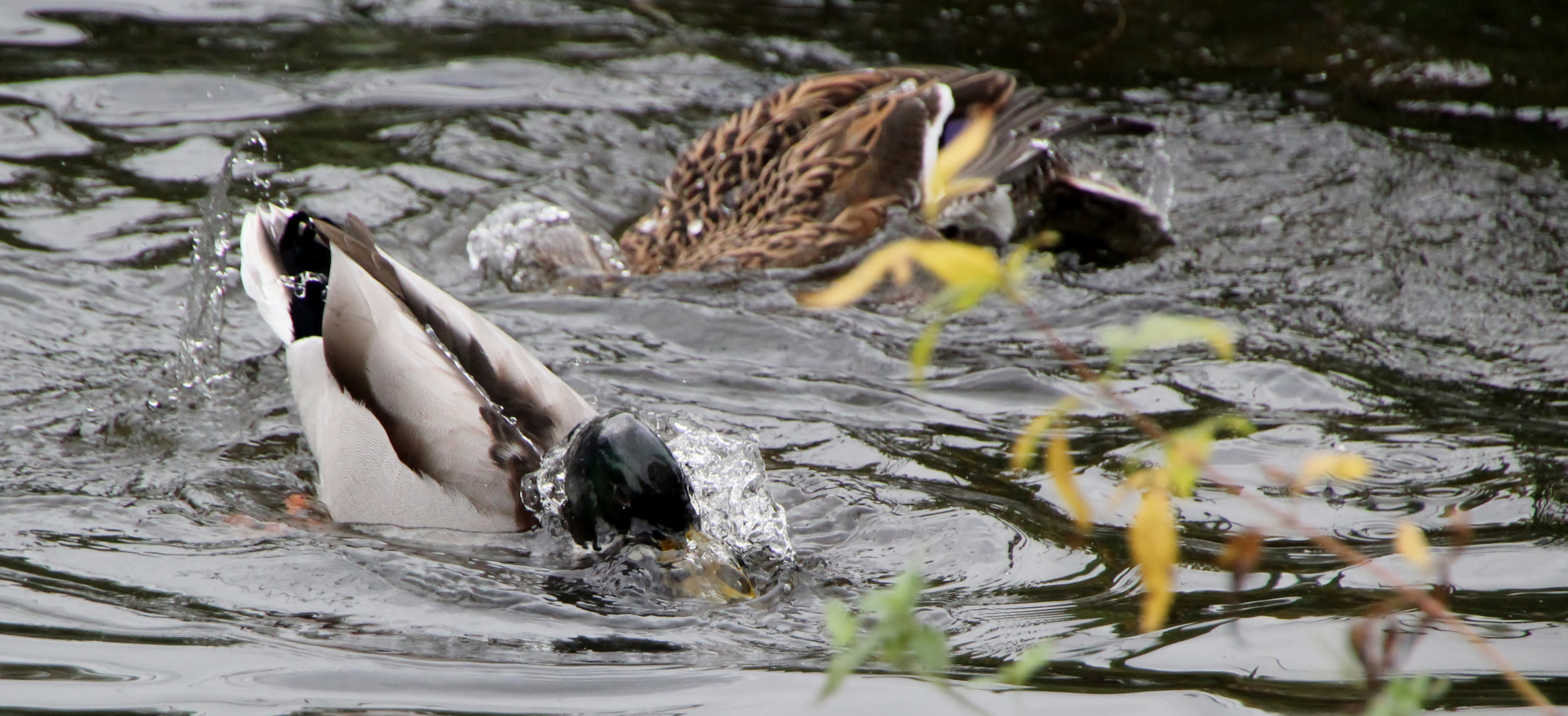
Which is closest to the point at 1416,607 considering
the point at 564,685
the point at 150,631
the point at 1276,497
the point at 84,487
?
the point at 1276,497

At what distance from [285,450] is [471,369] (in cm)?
70

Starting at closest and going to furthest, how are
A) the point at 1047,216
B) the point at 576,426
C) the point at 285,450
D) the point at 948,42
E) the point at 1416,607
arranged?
1. the point at 1416,607
2. the point at 576,426
3. the point at 285,450
4. the point at 1047,216
5. the point at 948,42

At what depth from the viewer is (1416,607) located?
11.6 feet

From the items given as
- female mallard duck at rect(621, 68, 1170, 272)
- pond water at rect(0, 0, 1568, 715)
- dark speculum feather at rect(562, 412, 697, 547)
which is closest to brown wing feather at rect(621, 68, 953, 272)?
female mallard duck at rect(621, 68, 1170, 272)

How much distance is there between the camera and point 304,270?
5.01 metres

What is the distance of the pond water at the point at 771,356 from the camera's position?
342 centimetres

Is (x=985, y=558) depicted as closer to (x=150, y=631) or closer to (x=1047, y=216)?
(x=150, y=631)

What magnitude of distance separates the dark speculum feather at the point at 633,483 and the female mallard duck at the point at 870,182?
2.47 metres

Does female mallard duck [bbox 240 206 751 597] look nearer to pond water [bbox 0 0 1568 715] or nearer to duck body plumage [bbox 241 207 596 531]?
duck body plumage [bbox 241 207 596 531]

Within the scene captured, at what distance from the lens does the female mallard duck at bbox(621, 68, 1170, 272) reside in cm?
670

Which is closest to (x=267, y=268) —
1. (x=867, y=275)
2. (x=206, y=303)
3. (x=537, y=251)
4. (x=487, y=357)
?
(x=206, y=303)

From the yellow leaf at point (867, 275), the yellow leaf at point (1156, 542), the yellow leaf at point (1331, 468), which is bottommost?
the yellow leaf at point (1156, 542)

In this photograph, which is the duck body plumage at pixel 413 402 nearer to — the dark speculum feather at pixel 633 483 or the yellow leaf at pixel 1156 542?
the dark speculum feather at pixel 633 483

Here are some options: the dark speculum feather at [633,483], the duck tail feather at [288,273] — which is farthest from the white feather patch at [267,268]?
the dark speculum feather at [633,483]
